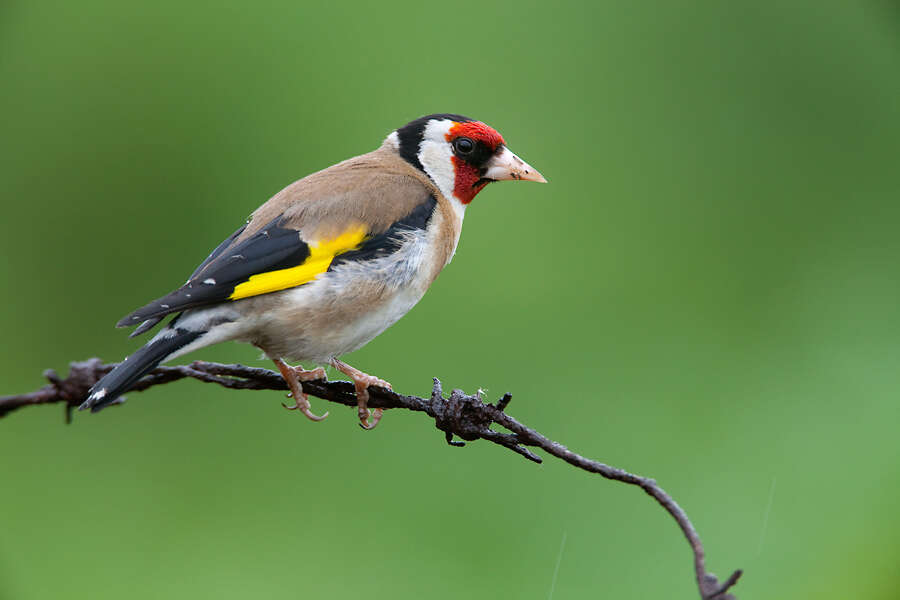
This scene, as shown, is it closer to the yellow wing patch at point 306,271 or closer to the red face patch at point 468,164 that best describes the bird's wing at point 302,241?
the yellow wing patch at point 306,271

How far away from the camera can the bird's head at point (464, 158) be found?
308 cm

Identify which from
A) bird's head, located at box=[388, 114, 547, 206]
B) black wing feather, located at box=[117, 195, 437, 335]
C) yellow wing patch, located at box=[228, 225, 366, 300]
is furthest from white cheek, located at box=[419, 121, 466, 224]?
yellow wing patch, located at box=[228, 225, 366, 300]

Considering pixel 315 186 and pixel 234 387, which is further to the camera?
pixel 315 186

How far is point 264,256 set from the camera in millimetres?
2447

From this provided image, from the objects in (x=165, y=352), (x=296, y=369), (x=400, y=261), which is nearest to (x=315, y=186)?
(x=400, y=261)

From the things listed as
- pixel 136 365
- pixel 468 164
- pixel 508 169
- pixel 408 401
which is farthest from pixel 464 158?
pixel 136 365

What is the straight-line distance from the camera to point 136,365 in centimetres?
211

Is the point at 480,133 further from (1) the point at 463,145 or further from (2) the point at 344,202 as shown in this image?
(2) the point at 344,202

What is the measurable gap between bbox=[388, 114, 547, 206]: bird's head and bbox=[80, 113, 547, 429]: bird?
23 millimetres

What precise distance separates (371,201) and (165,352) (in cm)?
84

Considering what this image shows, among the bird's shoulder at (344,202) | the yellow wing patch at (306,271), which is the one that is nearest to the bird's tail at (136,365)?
the yellow wing patch at (306,271)

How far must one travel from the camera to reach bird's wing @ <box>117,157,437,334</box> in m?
2.33

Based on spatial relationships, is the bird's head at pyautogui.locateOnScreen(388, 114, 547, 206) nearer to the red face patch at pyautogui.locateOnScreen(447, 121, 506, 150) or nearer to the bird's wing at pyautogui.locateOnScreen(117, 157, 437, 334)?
the red face patch at pyautogui.locateOnScreen(447, 121, 506, 150)

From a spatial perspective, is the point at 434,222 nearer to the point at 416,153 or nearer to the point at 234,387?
the point at 416,153
